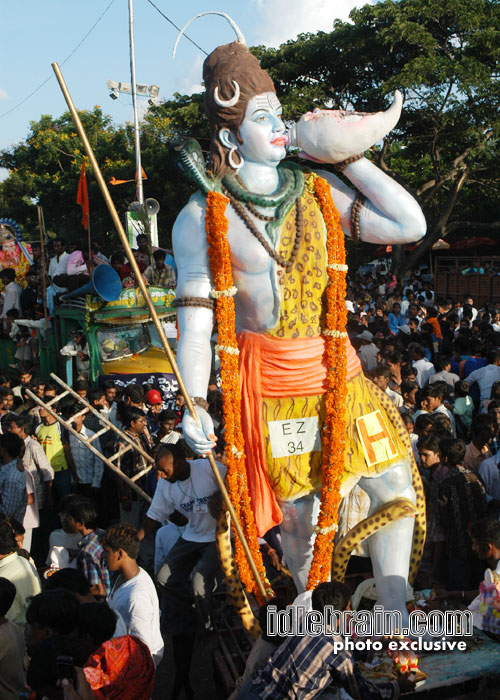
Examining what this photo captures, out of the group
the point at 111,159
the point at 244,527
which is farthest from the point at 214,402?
the point at 111,159

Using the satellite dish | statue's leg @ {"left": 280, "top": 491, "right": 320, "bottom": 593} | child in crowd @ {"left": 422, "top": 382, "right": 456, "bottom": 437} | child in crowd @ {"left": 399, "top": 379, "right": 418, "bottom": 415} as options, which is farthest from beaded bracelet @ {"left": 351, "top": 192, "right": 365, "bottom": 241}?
the satellite dish

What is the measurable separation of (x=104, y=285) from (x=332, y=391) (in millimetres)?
5965

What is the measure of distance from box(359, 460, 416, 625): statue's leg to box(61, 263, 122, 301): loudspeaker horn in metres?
5.93

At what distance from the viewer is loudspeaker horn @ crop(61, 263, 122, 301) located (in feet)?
29.1

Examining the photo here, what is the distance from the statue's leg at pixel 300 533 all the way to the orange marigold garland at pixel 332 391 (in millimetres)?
165

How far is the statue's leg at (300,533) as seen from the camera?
142 inches

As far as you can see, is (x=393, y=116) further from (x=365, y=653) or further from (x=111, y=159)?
(x=111, y=159)

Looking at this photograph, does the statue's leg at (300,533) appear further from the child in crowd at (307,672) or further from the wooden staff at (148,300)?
the child in crowd at (307,672)

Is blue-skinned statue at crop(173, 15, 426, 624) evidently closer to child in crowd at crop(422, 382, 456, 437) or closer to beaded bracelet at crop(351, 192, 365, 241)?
beaded bracelet at crop(351, 192, 365, 241)

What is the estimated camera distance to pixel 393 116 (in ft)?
11.3

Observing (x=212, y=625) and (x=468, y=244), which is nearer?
(x=212, y=625)

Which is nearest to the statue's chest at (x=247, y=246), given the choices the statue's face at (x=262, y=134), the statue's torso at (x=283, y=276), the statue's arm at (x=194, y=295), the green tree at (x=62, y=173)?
the statue's torso at (x=283, y=276)

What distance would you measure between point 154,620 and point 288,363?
4.40 feet

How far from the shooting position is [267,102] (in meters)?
3.51
